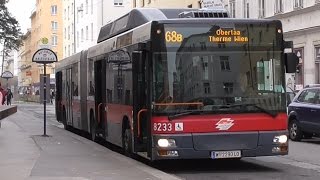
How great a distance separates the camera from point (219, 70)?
458 inches

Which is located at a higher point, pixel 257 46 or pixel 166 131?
pixel 257 46

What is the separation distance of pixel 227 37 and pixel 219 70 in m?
0.68

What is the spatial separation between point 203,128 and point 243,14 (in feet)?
95.1

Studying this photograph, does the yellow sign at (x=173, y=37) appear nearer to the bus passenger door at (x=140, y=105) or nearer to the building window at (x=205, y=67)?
the building window at (x=205, y=67)

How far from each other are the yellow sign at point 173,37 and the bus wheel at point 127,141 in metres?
2.94

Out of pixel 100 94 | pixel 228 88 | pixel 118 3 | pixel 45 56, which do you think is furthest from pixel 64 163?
pixel 118 3

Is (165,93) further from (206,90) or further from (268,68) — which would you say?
Answer: (268,68)

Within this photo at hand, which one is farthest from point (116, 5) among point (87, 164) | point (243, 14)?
point (87, 164)

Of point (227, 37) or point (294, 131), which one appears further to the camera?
point (294, 131)

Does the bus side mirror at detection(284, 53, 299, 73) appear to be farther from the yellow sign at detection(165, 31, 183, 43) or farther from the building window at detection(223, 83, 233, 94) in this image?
the yellow sign at detection(165, 31, 183, 43)

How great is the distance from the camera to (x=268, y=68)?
11.9 m

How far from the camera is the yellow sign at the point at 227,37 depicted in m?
11.8

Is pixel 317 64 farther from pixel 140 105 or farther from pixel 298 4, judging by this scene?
pixel 140 105

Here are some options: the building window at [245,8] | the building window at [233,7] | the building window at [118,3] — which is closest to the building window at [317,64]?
the building window at [245,8]
